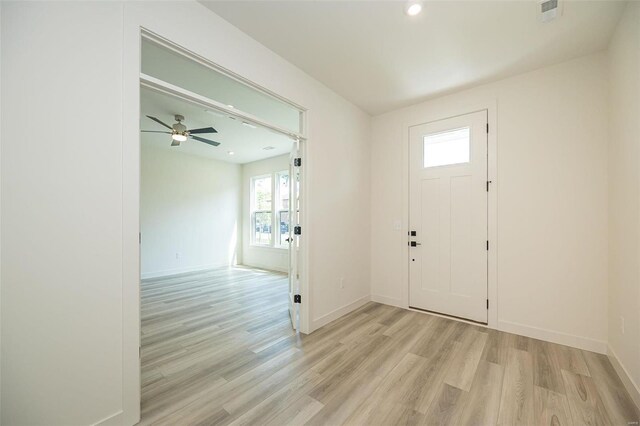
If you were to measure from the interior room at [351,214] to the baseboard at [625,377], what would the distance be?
1.0 inches

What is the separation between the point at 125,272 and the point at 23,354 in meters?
0.52

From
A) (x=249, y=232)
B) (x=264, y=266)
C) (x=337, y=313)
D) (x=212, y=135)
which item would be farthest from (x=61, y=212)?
(x=249, y=232)

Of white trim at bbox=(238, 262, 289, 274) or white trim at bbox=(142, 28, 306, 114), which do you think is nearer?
white trim at bbox=(142, 28, 306, 114)

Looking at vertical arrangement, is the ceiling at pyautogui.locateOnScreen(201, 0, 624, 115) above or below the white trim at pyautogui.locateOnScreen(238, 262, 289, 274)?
above

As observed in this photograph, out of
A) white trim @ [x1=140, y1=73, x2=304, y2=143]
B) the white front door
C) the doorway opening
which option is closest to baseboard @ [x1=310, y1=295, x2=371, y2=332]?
the doorway opening

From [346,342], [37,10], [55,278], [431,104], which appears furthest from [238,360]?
[431,104]

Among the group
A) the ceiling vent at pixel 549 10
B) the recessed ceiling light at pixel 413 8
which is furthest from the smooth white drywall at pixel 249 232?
the ceiling vent at pixel 549 10

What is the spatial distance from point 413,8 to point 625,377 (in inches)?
125

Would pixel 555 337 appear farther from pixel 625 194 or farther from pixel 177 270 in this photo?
pixel 177 270

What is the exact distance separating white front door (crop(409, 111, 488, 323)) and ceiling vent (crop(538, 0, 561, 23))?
1.13 m

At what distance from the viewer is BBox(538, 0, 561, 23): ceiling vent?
1896mm

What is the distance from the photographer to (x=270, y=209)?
6871 mm

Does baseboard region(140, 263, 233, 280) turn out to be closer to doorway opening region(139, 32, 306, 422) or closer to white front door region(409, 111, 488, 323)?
doorway opening region(139, 32, 306, 422)

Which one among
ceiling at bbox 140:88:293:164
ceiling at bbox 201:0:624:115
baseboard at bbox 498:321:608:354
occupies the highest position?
ceiling at bbox 201:0:624:115
